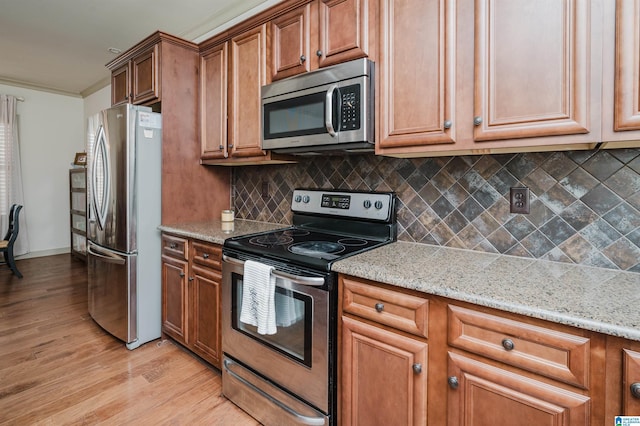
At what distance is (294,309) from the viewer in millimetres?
1542

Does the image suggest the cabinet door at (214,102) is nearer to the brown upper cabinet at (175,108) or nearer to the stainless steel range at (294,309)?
the brown upper cabinet at (175,108)

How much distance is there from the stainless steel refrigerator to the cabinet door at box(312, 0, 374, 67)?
4.60 feet

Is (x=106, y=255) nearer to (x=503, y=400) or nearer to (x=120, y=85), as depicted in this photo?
(x=120, y=85)

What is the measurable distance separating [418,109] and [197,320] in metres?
1.84

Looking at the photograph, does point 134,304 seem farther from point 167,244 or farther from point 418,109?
point 418,109

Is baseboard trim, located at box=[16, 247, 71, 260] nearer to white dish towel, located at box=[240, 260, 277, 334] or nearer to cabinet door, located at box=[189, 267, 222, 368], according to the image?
cabinet door, located at box=[189, 267, 222, 368]

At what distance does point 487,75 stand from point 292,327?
4.39 feet

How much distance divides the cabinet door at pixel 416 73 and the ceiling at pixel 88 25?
1.46 m

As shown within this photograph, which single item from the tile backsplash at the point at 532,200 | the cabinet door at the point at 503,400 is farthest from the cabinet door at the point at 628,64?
the cabinet door at the point at 503,400

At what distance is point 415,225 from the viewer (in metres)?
1.84

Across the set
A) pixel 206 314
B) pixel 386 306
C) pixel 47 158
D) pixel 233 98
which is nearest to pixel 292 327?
pixel 386 306

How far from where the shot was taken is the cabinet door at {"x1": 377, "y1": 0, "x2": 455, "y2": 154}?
54.4 inches

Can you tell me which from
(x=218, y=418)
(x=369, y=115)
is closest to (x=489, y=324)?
(x=369, y=115)

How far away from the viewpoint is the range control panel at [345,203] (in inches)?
73.4
